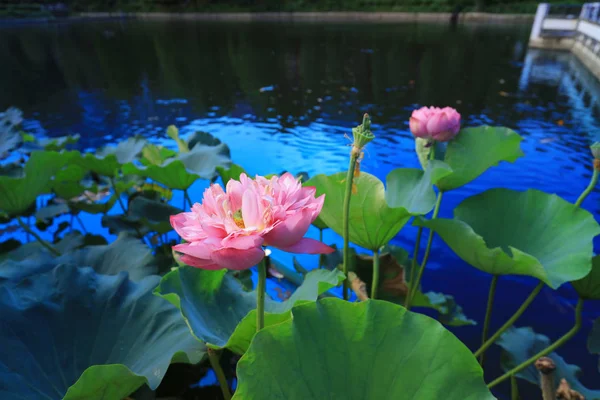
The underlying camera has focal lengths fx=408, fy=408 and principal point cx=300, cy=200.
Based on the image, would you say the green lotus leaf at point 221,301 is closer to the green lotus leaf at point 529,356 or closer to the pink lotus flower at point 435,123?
the pink lotus flower at point 435,123

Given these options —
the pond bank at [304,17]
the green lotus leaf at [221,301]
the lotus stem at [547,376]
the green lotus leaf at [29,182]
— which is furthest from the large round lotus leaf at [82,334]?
the pond bank at [304,17]

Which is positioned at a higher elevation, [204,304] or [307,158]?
[204,304]

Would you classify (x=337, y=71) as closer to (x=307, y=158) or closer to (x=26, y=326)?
(x=307, y=158)

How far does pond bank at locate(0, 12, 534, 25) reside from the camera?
17.3 meters

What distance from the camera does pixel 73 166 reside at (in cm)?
190

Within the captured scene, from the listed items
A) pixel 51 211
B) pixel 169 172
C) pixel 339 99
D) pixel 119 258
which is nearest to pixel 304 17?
pixel 339 99

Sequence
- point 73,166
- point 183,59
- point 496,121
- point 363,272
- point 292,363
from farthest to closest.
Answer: point 183,59 → point 496,121 → point 73,166 → point 363,272 → point 292,363

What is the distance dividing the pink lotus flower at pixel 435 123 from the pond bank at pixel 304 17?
60.9 feet

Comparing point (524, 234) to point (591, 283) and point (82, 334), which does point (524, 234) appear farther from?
point (82, 334)

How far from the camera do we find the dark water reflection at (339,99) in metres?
2.94

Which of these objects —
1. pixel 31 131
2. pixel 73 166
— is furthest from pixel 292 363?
pixel 31 131

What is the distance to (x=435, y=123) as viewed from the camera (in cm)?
124

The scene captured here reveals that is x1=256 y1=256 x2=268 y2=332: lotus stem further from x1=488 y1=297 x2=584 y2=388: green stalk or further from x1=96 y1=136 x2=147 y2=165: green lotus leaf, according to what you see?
x1=96 y1=136 x2=147 y2=165: green lotus leaf

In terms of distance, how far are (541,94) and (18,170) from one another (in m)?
6.65
